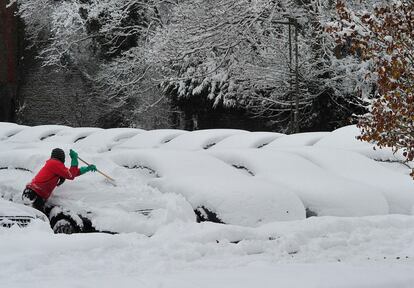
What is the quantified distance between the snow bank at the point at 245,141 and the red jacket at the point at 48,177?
4782mm

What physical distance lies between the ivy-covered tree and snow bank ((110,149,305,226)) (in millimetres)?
2166

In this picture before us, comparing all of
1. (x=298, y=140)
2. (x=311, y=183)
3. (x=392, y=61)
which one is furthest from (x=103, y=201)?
(x=298, y=140)

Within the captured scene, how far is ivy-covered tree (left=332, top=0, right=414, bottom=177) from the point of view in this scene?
5750 millimetres

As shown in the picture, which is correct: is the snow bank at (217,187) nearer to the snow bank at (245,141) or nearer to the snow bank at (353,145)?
the snow bank at (353,145)

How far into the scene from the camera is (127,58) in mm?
27188

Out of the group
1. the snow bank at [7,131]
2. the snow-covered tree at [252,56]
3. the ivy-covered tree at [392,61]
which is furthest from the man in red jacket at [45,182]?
the snow-covered tree at [252,56]

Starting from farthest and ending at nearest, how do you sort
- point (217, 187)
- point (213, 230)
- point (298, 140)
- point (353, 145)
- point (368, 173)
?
1. point (298, 140)
2. point (353, 145)
3. point (368, 173)
4. point (217, 187)
5. point (213, 230)

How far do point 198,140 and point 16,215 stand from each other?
22.2ft

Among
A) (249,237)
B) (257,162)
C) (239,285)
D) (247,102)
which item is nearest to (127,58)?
(247,102)

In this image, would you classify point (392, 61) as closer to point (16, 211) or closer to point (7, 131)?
point (16, 211)

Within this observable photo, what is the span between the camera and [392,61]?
5668 millimetres

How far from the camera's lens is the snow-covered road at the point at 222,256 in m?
5.37

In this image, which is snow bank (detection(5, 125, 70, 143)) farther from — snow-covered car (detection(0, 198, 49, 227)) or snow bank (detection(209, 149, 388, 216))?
snow-covered car (detection(0, 198, 49, 227))

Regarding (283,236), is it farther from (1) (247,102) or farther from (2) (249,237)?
(1) (247,102)
